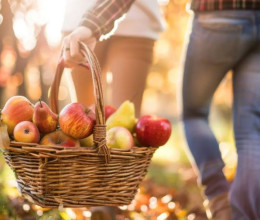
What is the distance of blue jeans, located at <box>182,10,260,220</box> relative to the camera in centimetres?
219

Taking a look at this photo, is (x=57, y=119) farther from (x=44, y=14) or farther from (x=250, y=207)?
(x=44, y=14)

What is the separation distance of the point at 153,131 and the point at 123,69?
2.19ft

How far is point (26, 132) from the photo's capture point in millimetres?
1779

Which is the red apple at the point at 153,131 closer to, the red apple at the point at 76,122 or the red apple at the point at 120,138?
the red apple at the point at 120,138

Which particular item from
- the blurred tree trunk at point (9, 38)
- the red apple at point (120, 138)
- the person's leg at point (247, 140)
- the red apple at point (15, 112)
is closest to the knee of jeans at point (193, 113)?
the person's leg at point (247, 140)

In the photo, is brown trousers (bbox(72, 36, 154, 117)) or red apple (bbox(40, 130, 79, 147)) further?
brown trousers (bbox(72, 36, 154, 117))

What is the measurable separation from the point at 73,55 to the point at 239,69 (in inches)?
30.6

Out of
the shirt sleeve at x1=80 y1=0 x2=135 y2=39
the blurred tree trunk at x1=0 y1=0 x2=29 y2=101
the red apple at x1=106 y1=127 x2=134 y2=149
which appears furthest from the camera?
the blurred tree trunk at x1=0 y1=0 x2=29 y2=101

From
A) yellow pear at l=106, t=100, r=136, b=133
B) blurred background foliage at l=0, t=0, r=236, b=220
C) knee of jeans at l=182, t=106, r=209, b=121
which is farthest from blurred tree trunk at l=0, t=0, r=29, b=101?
yellow pear at l=106, t=100, r=136, b=133

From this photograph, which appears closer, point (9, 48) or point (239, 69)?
point (239, 69)

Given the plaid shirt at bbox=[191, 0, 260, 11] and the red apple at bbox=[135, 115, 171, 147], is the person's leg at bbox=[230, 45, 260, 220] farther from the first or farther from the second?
the red apple at bbox=[135, 115, 171, 147]

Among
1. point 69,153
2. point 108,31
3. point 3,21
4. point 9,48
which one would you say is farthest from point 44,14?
point 69,153

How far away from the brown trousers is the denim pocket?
1.15 ft

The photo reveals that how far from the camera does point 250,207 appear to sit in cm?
223
